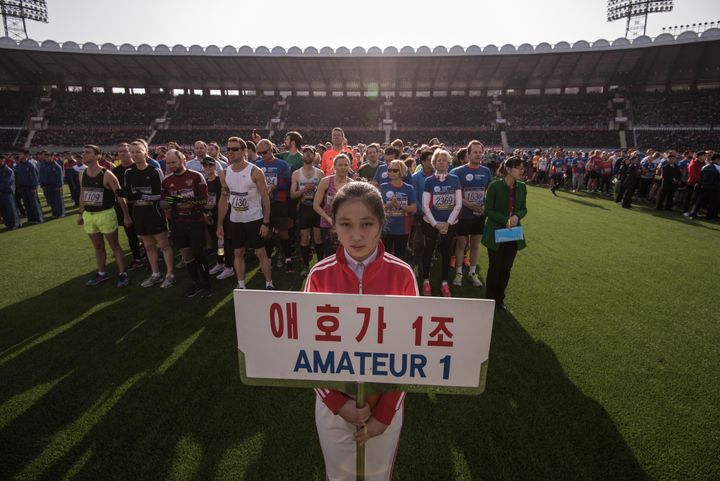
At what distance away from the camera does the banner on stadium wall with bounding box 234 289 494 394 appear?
1.21m

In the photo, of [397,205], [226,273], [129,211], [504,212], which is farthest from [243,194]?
[504,212]

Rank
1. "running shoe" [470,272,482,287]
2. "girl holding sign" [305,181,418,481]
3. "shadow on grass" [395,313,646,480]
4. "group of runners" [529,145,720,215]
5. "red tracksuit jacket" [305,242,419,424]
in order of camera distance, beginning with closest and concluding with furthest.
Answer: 1. "girl holding sign" [305,181,418,481]
2. "red tracksuit jacket" [305,242,419,424]
3. "shadow on grass" [395,313,646,480]
4. "running shoe" [470,272,482,287]
5. "group of runners" [529,145,720,215]

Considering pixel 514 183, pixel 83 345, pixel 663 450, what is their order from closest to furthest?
pixel 663 450 → pixel 83 345 → pixel 514 183

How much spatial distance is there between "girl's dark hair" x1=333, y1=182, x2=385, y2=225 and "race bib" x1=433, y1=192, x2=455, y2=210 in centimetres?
335

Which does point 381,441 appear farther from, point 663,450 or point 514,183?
point 514,183

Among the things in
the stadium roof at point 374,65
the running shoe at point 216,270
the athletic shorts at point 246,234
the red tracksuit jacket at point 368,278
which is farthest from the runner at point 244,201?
the stadium roof at point 374,65

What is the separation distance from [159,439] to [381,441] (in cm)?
206

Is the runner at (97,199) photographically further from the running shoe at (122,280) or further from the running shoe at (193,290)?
the running shoe at (193,290)

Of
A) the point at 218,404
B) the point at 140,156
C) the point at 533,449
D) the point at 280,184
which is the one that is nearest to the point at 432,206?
the point at 280,184

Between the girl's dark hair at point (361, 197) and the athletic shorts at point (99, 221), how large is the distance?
17.3ft

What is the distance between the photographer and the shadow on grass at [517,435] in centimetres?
238

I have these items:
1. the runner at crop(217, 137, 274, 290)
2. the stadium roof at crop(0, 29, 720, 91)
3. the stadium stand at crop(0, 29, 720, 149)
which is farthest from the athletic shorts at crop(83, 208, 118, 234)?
the stadium roof at crop(0, 29, 720, 91)

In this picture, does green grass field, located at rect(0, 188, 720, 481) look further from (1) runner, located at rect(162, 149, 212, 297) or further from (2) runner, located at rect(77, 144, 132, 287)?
(2) runner, located at rect(77, 144, 132, 287)

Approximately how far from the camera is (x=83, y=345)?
3.89 m
